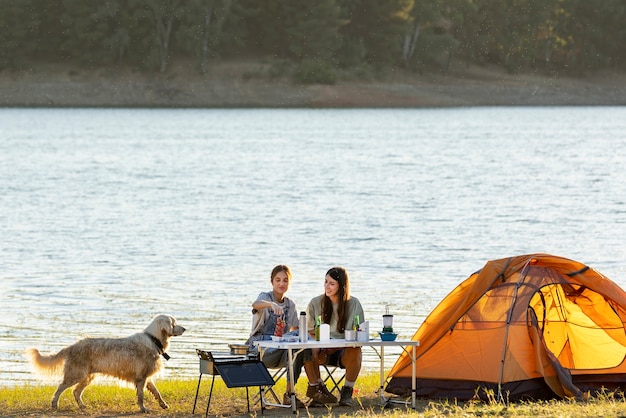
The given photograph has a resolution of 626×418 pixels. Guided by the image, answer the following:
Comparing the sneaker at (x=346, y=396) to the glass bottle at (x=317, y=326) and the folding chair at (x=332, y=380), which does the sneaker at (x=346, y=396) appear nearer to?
the folding chair at (x=332, y=380)

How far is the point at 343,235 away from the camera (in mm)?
28969

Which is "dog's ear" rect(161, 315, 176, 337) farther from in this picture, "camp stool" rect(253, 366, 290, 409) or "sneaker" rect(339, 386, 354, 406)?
"sneaker" rect(339, 386, 354, 406)

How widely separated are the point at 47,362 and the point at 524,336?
4243 millimetres

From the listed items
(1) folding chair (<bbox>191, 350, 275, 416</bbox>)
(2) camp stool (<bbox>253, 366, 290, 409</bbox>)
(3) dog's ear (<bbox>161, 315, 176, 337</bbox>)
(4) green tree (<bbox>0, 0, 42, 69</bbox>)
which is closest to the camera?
(1) folding chair (<bbox>191, 350, 275, 416</bbox>)

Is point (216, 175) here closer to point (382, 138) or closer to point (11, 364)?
point (382, 138)

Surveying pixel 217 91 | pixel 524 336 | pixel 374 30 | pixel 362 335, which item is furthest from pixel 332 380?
pixel 374 30

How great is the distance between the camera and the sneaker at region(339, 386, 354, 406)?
1065 centimetres

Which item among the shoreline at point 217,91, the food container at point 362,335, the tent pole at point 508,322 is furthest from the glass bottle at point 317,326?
the shoreline at point 217,91

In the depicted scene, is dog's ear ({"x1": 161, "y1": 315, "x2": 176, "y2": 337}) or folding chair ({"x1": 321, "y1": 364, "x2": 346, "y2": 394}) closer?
dog's ear ({"x1": 161, "y1": 315, "x2": 176, "y2": 337})

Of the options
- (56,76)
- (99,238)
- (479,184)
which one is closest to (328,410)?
(99,238)

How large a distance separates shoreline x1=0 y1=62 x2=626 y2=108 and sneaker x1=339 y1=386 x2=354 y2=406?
3316 inches

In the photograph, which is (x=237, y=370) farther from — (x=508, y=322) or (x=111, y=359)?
(x=508, y=322)

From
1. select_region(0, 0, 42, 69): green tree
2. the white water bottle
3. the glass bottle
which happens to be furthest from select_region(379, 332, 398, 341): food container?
select_region(0, 0, 42, 69): green tree

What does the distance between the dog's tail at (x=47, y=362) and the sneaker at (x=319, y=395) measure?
2.17 meters
